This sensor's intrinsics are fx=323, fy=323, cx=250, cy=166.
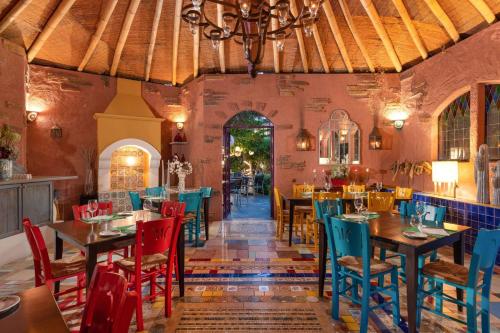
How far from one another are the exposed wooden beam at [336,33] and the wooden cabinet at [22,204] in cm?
581

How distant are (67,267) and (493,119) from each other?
6.16 metres

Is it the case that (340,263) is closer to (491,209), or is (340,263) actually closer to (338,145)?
(491,209)

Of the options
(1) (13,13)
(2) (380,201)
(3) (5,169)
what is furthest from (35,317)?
(1) (13,13)

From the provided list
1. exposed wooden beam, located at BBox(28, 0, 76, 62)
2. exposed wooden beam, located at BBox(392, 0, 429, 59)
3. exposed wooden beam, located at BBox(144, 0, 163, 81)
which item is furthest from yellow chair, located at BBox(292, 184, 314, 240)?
exposed wooden beam, located at BBox(28, 0, 76, 62)

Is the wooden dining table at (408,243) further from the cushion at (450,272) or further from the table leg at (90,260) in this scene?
the table leg at (90,260)

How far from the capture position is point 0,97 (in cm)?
543

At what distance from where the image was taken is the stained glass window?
5.02 meters

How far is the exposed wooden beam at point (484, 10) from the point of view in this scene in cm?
483

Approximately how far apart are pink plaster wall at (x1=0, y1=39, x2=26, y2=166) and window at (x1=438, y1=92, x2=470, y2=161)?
795 cm

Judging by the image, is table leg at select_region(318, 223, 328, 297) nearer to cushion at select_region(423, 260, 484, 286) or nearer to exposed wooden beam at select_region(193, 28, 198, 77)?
cushion at select_region(423, 260, 484, 286)

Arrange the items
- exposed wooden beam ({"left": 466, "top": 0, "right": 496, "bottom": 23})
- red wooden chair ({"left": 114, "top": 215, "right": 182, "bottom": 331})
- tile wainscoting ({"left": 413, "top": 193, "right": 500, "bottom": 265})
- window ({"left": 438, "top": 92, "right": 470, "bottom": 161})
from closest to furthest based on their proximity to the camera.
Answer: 1. red wooden chair ({"left": 114, "top": 215, "right": 182, "bottom": 331})
2. tile wainscoting ({"left": 413, "top": 193, "right": 500, "bottom": 265})
3. exposed wooden beam ({"left": 466, "top": 0, "right": 496, "bottom": 23})
4. window ({"left": 438, "top": 92, "right": 470, "bottom": 161})

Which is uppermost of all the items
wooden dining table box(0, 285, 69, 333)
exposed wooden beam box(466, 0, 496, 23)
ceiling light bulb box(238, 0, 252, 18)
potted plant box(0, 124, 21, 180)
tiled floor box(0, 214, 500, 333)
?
exposed wooden beam box(466, 0, 496, 23)

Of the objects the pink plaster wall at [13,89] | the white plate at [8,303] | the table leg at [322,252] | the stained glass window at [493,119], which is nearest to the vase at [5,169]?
the pink plaster wall at [13,89]

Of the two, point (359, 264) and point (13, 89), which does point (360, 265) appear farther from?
point (13, 89)
